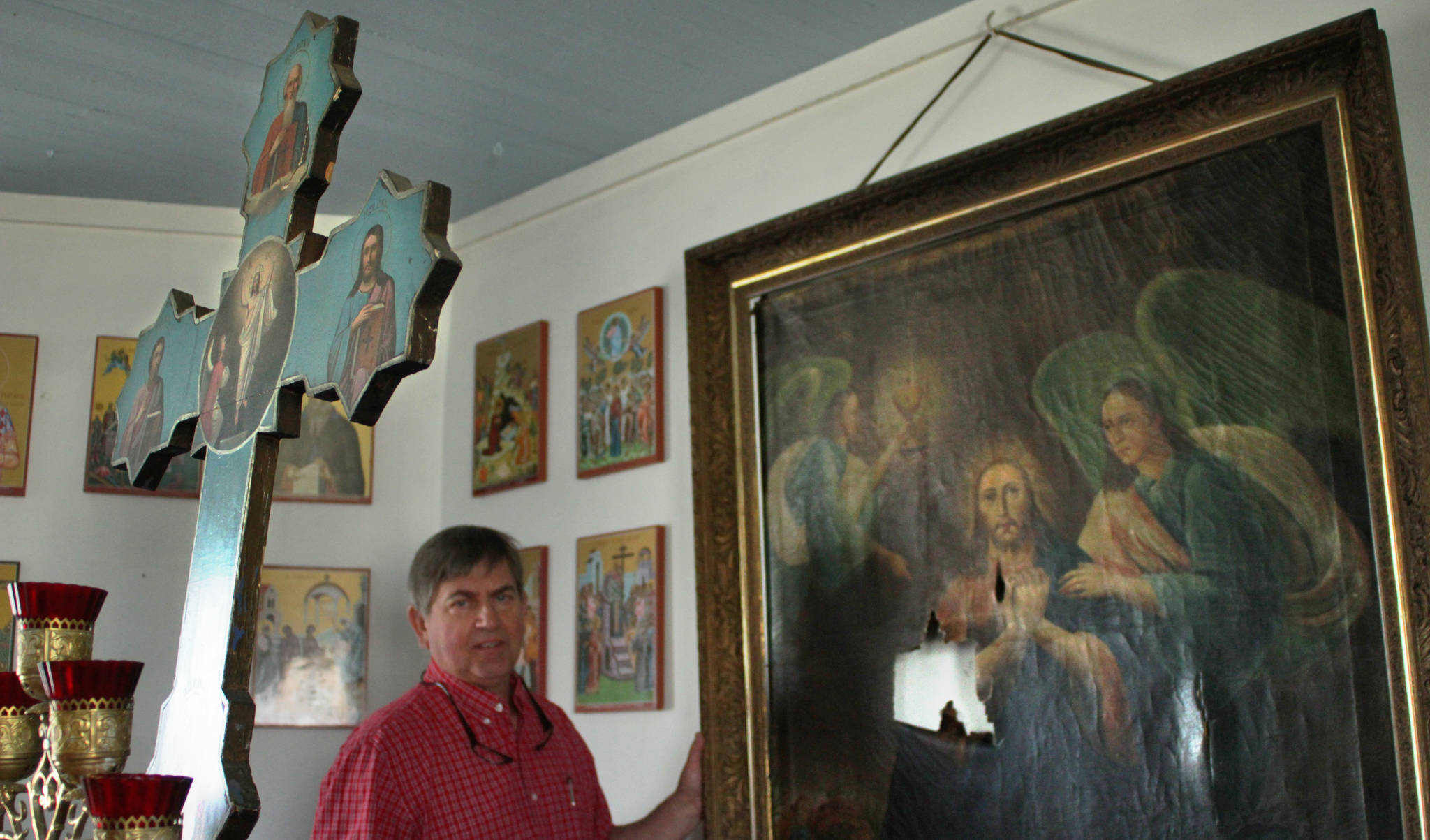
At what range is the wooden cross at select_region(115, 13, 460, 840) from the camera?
1.69 m

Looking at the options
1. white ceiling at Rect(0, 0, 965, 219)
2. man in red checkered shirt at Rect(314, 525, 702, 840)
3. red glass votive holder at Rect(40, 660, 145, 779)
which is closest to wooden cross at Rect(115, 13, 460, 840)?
red glass votive holder at Rect(40, 660, 145, 779)

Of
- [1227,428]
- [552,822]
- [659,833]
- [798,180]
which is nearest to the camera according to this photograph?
[1227,428]

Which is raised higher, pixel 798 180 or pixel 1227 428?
pixel 798 180

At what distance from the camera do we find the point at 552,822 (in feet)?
9.82

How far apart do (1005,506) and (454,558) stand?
134cm

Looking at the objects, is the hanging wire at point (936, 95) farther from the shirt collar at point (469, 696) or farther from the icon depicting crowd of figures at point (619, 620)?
the shirt collar at point (469, 696)

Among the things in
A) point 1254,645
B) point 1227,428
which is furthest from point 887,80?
point 1254,645

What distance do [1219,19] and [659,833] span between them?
2.39m

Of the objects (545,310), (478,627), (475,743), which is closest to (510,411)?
(545,310)

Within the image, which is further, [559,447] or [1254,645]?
[559,447]

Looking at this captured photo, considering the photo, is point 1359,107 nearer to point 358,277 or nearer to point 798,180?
point 798,180

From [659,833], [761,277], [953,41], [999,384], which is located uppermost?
[953,41]

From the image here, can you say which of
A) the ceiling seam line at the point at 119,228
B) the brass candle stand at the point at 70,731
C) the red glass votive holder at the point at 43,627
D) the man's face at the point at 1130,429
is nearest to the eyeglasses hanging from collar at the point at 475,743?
the brass candle stand at the point at 70,731

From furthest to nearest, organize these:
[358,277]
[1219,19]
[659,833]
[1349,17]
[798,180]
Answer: [798,180] → [659,833] → [1219,19] → [1349,17] → [358,277]
